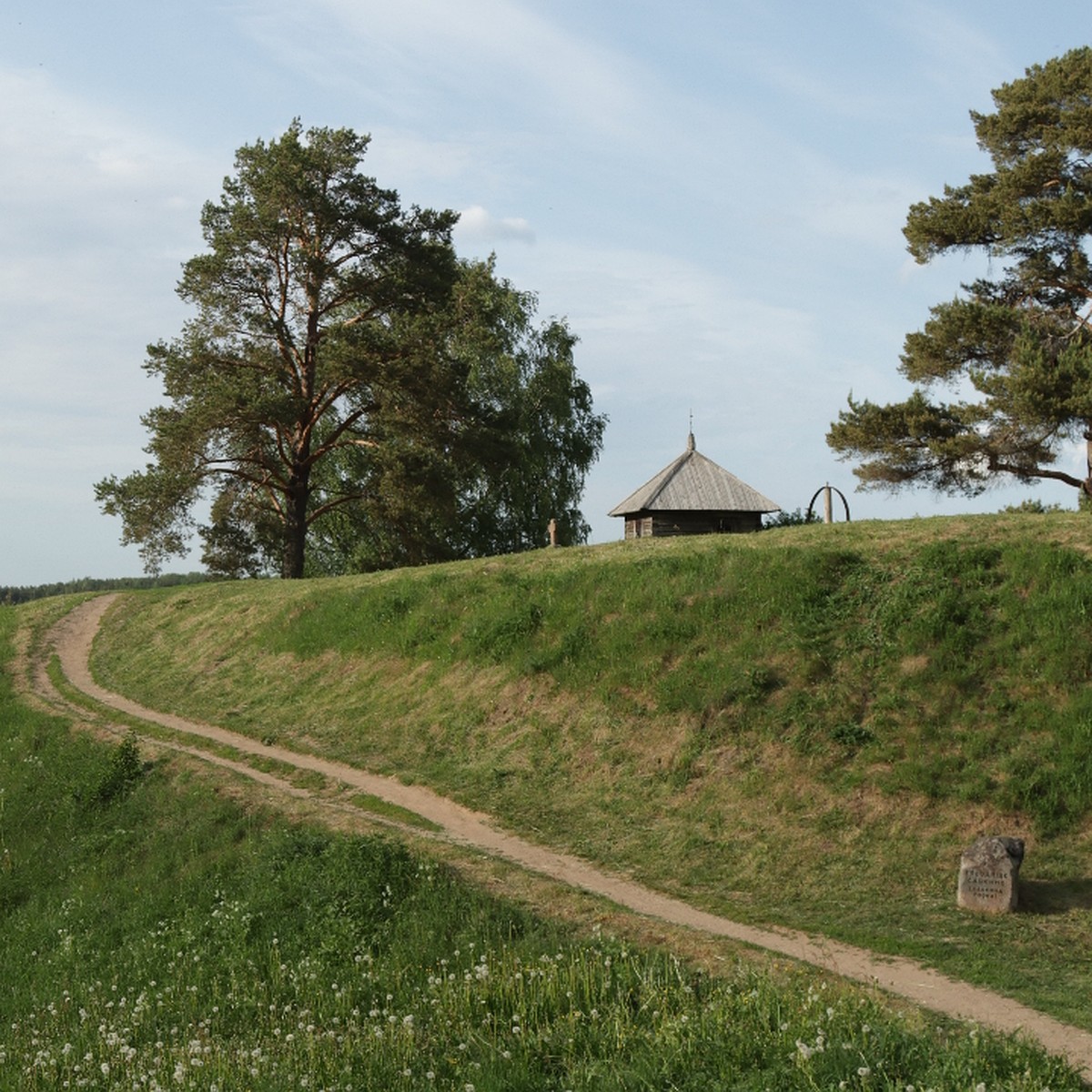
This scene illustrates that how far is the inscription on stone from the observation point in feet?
34.3

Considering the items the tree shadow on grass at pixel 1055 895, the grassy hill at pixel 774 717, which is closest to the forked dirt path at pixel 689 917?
the grassy hill at pixel 774 717

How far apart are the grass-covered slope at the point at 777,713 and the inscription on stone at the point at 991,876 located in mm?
187

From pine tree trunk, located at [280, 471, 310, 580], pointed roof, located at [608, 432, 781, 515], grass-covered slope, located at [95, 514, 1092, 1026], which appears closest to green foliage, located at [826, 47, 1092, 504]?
pointed roof, located at [608, 432, 781, 515]

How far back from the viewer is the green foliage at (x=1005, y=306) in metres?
25.0

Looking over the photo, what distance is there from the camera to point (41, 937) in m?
12.3

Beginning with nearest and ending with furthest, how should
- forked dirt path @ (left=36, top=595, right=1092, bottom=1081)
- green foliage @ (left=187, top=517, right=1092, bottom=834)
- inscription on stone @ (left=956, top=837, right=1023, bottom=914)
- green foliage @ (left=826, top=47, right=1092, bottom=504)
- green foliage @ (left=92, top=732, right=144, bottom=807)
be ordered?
forked dirt path @ (left=36, top=595, right=1092, bottom=1081) < inscription on stone @ (left=956, top=837, right=1023, bottom=914) < green foliage @ (left=187, top=517, right=1092, bottom=834) < green foliage @ (left=92, top=732, right=144, bottom=807) < green foliage @ (left=826, top=47, right=1092, bottom=504)

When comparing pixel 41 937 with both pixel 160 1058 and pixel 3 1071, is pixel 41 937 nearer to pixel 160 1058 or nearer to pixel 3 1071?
pixel 3 1071

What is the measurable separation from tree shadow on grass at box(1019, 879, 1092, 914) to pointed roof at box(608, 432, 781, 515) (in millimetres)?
16990

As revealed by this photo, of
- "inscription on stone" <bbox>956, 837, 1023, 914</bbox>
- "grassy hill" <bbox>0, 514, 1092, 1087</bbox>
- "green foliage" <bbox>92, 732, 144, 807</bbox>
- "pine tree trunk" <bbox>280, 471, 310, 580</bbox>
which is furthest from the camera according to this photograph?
"pine tree trunk" <bbox>280, 471, 310, 580</bbox>

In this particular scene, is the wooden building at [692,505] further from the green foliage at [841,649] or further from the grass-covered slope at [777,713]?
the green foliage at [841,649]

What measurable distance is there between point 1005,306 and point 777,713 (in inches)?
599

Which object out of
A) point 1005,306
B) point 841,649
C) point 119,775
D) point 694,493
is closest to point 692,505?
point 694,493

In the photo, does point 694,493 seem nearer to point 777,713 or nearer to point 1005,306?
point 1005,306

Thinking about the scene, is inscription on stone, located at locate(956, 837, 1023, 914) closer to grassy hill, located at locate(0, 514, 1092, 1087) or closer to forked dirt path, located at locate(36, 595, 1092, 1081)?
grassy hill, located at locate(0, 514, 1092, 1087)
